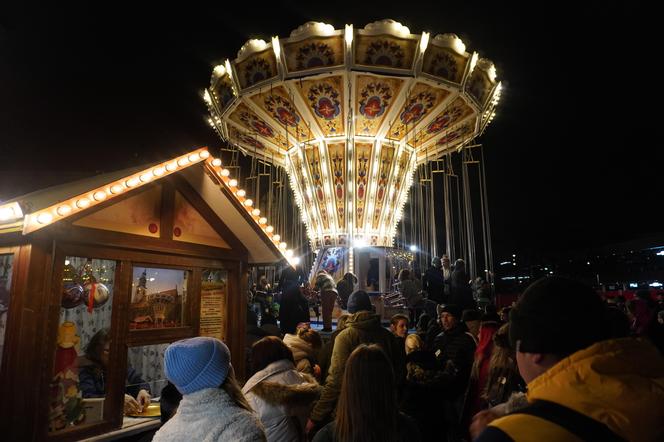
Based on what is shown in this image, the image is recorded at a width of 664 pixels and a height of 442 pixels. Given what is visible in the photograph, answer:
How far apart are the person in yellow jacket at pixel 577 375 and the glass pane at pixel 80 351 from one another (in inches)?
176

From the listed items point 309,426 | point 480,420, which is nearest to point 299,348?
point 309,426

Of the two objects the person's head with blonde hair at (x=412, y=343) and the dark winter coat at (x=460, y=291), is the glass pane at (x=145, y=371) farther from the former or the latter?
the dark winter coat at (x=460, y=291)

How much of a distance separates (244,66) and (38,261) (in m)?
10.9

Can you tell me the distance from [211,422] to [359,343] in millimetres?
2273

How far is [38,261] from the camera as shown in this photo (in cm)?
410

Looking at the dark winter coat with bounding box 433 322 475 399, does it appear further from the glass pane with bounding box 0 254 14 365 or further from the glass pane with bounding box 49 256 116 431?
the glass pane with bounding box 0 254 14 365

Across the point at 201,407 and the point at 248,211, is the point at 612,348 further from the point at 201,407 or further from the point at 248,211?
the point at 248,211

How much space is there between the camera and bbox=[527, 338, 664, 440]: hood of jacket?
117cm

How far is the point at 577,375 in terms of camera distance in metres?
1.28

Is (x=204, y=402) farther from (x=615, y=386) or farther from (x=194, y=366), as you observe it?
(x=615, y=386)

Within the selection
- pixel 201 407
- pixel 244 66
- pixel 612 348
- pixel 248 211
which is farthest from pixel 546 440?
pixel 244 66

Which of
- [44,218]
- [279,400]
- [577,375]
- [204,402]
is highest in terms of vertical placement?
[44,218]

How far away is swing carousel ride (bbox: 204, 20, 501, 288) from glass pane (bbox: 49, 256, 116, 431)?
955 centimetres

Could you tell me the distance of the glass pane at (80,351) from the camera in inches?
168
